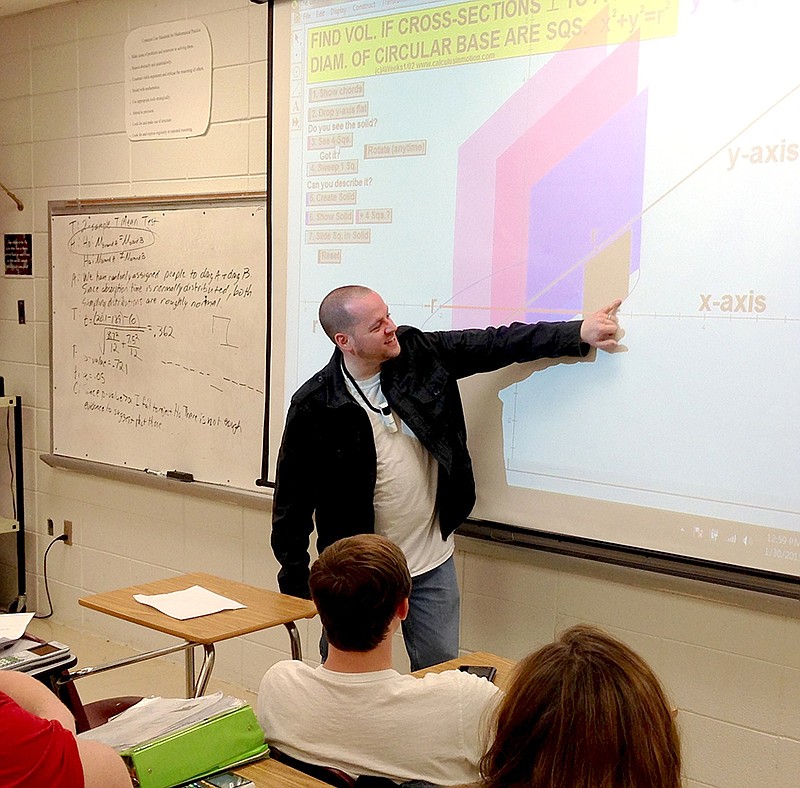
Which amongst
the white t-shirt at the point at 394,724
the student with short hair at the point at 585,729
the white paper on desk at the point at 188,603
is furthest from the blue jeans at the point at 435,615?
the student with short hair at the point at 585,729

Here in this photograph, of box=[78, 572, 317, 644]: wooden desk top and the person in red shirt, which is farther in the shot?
box=[78, 572, 317, 644]: wooden desk top

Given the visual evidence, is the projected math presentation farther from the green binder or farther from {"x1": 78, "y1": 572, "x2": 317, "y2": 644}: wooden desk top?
the green binder

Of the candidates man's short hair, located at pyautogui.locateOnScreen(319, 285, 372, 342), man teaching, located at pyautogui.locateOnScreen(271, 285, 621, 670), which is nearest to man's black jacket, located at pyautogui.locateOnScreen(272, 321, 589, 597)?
man teaching, located at pyautogui.locateOnScreen(271, 285, 621, 670)

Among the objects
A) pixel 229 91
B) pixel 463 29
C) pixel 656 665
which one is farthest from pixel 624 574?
pixel 229 91

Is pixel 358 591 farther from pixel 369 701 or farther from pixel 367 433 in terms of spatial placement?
pixel 367 433

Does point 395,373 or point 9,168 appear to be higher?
point 9,168

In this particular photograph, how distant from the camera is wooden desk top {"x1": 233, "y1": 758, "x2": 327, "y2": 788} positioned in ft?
5.68

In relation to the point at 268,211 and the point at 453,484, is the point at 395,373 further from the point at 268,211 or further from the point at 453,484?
the point at 268,211

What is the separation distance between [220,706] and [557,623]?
4.55 feet

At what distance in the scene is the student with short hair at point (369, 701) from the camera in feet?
5.82

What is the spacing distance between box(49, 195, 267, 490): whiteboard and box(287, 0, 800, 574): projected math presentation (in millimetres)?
637

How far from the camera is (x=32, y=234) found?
4.62 m

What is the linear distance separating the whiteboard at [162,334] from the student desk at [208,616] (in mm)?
1009

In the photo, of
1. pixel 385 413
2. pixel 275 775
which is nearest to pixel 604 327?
pixel 385 413
